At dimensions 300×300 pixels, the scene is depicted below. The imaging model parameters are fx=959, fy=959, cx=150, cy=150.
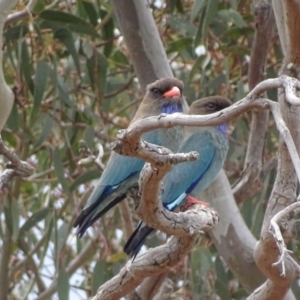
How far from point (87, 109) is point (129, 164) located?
0.83 m

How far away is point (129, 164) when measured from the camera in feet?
10.4

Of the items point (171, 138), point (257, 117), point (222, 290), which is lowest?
point (222, 290)

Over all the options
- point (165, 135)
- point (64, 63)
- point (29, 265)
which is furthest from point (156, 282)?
point (64, 63)

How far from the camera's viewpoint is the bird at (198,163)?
3244mm

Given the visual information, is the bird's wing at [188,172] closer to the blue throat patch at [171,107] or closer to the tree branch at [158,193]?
the blue throat patch at [171,107]

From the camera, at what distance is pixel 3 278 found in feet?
12.3

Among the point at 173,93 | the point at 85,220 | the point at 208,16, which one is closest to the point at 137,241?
the point at 85,220

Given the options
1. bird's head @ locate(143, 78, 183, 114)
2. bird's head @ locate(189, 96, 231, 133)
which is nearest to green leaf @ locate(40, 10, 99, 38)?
bird's head @ locate(143, 78, 183, 114)

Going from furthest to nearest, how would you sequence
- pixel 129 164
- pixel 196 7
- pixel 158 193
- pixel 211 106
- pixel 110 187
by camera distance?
pixel 211 106
pixel 196 7
pixel 129 164
pixel 110 187
pixel 158 193

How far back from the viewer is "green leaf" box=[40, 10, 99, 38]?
11.3 feet

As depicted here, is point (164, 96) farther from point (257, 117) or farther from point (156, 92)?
point (257, 117)

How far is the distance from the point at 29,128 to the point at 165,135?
0.68 m

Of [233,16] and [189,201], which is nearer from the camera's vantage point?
[189,201]

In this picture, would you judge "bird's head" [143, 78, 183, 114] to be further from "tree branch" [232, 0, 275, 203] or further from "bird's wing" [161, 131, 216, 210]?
"tree branch" [232, 0, 275, 203]
